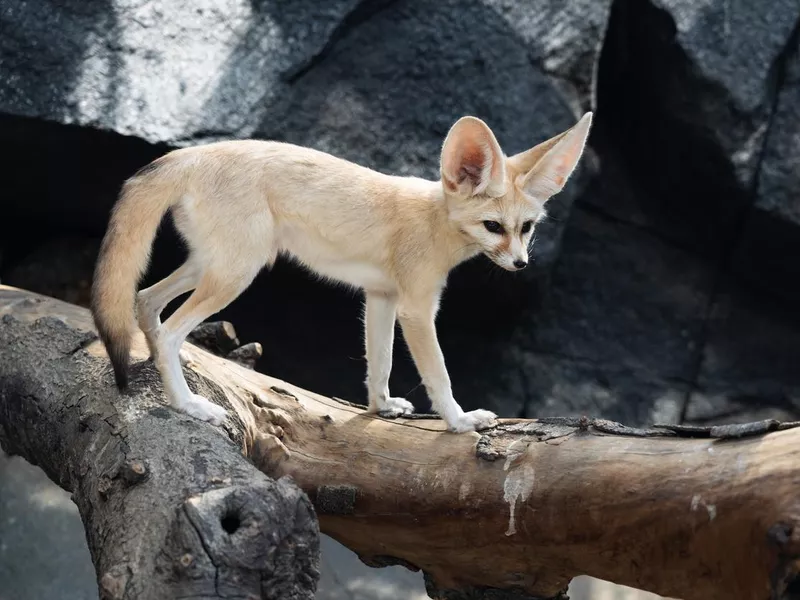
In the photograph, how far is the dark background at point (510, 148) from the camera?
16.5 ft

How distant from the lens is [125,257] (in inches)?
134

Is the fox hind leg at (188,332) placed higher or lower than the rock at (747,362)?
higher

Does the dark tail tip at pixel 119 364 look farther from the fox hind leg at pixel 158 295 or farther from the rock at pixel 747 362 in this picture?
the rock at pixel 747 362

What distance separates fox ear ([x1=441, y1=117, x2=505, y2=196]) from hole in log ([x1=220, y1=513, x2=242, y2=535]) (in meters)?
1.65

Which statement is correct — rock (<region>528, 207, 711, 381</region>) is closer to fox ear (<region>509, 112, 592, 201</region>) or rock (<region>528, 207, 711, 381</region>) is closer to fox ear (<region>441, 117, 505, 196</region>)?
fox ear (<region>509, 112, 592, 201</region>)

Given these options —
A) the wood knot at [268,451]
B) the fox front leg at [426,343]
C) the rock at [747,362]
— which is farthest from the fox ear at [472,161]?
the rock at [747,362]

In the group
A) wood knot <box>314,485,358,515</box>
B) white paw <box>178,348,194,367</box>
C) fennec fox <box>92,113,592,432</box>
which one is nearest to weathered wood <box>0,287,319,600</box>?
white paw <box>178,348,194,367</box>

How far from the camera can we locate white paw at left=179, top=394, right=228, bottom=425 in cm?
323

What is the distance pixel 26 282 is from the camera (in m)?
5.53

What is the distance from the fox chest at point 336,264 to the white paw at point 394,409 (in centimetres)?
46

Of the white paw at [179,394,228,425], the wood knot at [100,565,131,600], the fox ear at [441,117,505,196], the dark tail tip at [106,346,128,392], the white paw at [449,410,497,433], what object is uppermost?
the fox ear at [441,117,505,196]

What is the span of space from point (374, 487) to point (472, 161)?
126 cm

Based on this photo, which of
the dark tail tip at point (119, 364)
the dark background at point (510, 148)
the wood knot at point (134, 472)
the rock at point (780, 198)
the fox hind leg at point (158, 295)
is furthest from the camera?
the rock at point (780, 198)

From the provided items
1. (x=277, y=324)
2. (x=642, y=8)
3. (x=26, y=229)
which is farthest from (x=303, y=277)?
(x=642, y=8)
